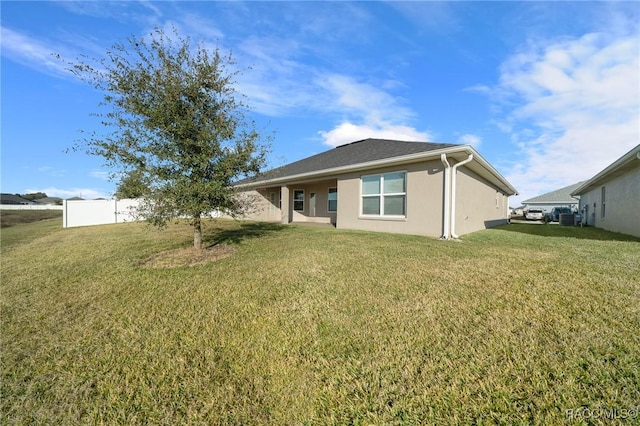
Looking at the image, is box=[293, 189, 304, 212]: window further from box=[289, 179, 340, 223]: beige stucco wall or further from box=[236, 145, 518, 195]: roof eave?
box=[236, 145, 518, 195]: roof eave

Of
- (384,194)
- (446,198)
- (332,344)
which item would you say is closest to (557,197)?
(384,194)

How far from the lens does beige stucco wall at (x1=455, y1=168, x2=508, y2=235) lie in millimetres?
10102

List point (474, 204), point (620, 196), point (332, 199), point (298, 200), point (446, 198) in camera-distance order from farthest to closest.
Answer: point (298, 200) < point (332, 199) < point (474, 204) < point (620, 196) < point (446, 198)

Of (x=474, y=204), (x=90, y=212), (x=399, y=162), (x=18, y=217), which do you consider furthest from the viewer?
(x=18, y=217)

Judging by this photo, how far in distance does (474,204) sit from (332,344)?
11.5m

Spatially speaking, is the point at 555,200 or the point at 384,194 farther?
the point at 555,200

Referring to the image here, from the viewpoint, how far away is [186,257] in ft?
23.0

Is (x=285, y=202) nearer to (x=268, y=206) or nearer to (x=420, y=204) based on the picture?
(x=268, y=206)

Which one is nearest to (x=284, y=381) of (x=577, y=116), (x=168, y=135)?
(x=168, y=135)

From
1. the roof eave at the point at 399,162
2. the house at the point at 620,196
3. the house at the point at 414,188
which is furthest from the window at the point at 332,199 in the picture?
the house at the point at 620,196

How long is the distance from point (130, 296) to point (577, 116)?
18156mm

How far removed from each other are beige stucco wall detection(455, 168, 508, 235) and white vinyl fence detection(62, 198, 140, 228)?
18809 mm

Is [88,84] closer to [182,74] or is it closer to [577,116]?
[182,74]

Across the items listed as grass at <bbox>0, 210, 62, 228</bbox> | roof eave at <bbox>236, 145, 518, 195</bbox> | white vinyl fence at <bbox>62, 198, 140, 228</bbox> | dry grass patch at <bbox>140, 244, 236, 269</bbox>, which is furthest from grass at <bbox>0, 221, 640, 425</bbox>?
grass at <bbox>0, 210, 62, 228</bbox>
